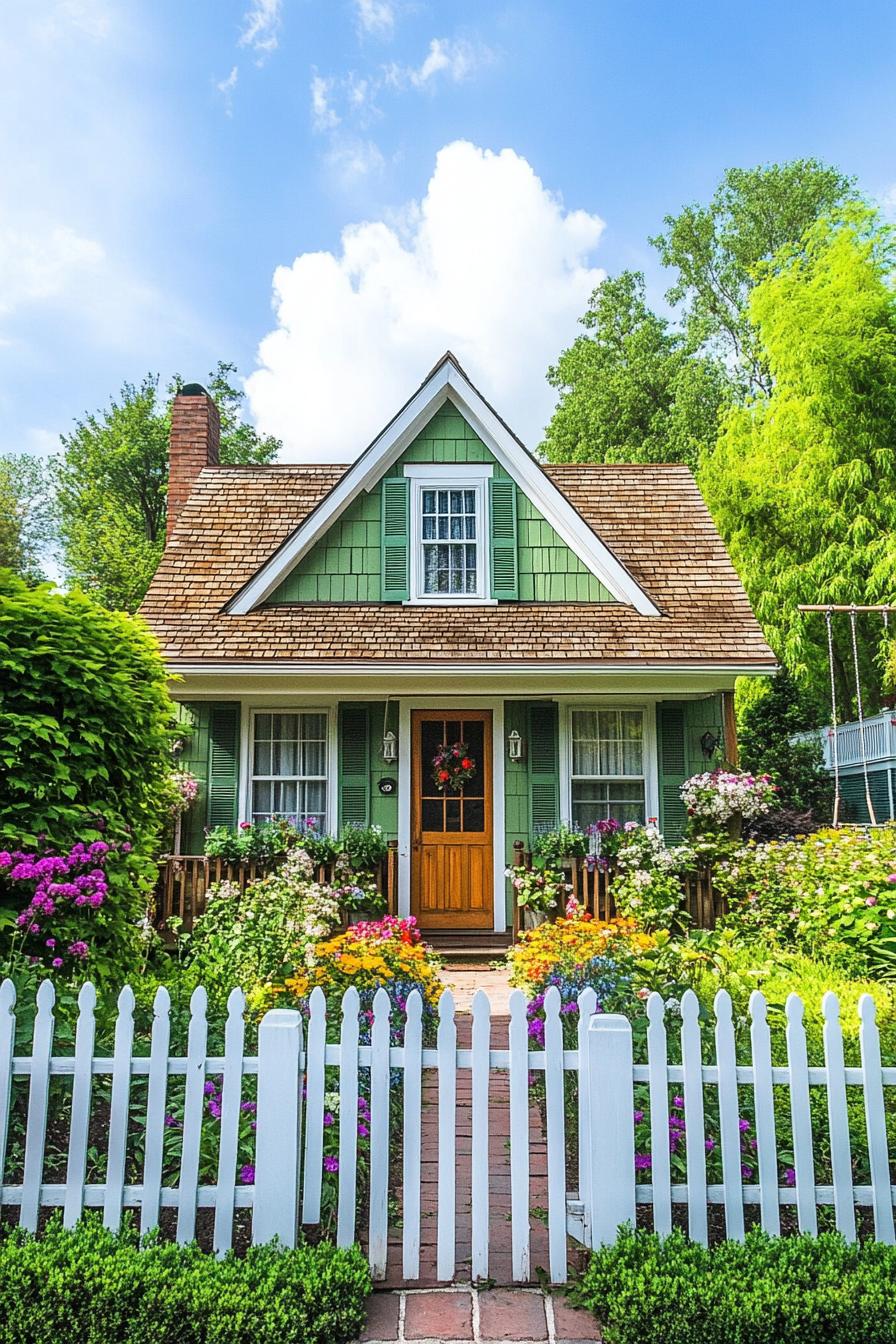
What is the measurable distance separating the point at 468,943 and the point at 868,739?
11196mm

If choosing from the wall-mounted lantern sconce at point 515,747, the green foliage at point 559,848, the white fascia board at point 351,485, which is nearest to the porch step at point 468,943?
the green foliage at point 559,848

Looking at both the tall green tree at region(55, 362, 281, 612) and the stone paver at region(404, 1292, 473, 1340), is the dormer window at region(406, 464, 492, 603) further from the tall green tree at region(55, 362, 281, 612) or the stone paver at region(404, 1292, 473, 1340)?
the tall green tree at region(55, 362, 281, 612)

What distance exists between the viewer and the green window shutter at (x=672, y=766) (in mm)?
10094

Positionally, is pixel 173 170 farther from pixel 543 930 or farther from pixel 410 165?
pixel 543 930

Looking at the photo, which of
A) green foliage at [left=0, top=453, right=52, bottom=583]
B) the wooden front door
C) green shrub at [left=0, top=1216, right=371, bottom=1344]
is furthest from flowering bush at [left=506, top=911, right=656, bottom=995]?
green foliage at [left=0, top=453, right=52, bottom=583]

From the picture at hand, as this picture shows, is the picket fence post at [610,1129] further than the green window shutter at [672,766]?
No

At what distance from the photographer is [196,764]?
10.2 metres

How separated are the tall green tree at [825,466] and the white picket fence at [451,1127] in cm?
1453

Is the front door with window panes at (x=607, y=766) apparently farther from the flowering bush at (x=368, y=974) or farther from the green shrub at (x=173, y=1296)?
the green shrub at (x=173, y=1296)

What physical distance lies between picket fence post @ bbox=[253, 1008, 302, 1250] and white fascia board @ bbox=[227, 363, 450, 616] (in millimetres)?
7498

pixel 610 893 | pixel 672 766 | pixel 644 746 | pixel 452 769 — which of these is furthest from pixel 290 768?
pixel 672 766

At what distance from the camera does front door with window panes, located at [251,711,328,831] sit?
10.2 m

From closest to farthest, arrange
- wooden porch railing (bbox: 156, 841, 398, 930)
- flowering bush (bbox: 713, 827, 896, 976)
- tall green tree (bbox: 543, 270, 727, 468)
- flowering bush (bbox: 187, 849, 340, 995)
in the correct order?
flowering bush (bbox: 187, 849, 340, 995) < flowering bush (bbox: 713, 827, 896, 976) < wooden porch railing (bbox: 156, 841, 398, 930) < tall green tree (bbox: 543, 270, 727, 468)

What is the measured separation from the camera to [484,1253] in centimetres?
316
